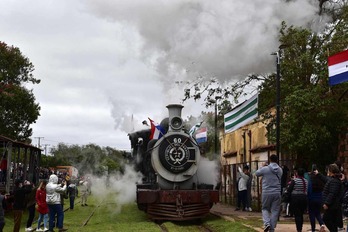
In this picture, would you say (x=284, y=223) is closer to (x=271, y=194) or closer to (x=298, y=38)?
(x=271, y=194)

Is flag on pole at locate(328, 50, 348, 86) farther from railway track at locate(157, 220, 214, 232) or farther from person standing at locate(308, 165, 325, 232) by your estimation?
railway track at locate(157, 220, 214, 232)

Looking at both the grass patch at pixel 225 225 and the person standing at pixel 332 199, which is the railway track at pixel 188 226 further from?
the person standing at pixel 332 199

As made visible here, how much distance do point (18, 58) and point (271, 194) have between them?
925 inches

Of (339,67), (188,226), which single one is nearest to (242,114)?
(339,67)

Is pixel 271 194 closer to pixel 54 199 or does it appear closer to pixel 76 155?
pixel 54 199

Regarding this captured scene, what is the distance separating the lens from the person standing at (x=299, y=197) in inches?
419

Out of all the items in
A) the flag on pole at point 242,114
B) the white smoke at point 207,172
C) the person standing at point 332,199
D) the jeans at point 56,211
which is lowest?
the jeans at point 56,211

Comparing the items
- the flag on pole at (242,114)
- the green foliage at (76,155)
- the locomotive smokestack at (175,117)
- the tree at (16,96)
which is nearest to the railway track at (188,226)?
the locomotive smokestack at (175,117)

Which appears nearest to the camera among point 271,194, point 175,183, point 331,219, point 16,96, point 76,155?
point 331,219

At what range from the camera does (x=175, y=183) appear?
588 inches

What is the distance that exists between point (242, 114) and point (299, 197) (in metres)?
6.51

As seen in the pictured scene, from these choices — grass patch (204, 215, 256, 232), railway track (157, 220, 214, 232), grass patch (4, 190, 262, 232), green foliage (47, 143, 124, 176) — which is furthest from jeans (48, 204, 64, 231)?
green foliage (47, 143, 124, 176)

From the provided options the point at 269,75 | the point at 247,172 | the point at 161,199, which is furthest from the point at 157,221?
the point at 269,75

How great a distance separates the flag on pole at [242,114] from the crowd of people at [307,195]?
557 centimetres
